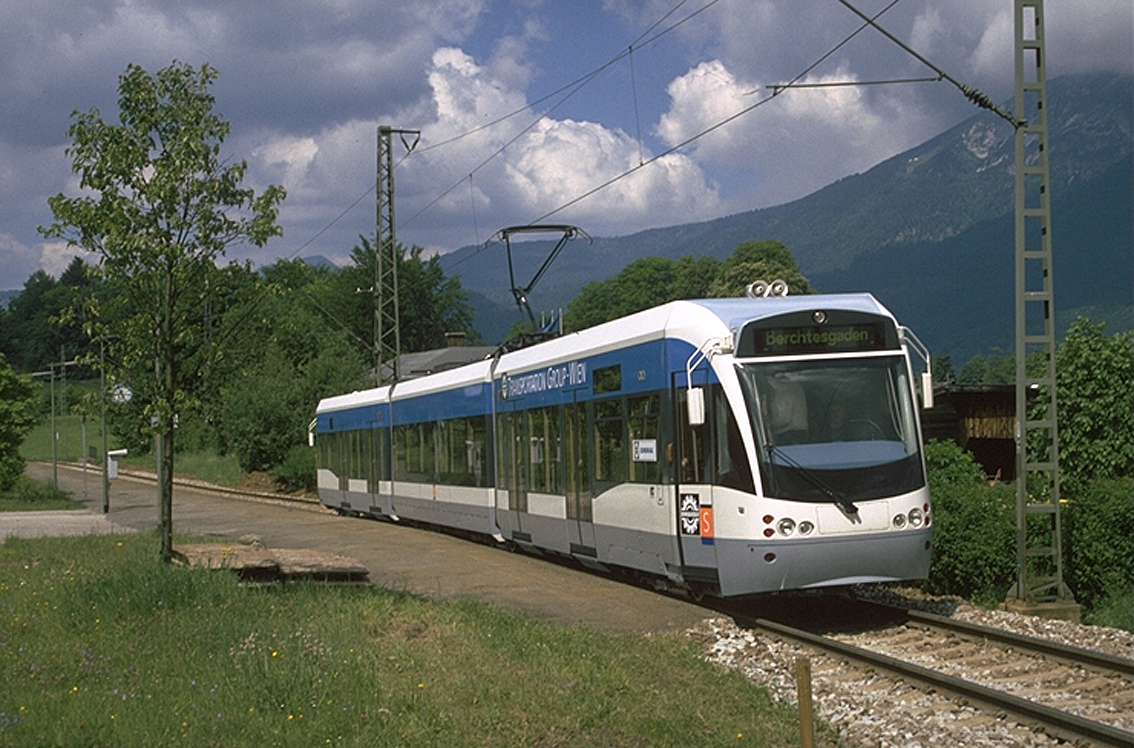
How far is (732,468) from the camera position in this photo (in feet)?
41.7

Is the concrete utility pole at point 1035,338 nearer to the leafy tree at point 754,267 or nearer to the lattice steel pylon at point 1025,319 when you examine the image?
the lattice steel pylon at point 1025,319

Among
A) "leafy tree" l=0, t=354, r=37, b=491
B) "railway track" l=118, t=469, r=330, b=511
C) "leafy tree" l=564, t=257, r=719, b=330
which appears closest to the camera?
"leafy tree" l=0, t=354, r=37, b=491

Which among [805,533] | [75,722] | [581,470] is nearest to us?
[75,722]

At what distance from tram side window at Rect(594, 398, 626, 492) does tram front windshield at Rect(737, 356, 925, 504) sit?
314 cm

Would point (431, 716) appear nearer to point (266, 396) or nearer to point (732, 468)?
point (732, 468)

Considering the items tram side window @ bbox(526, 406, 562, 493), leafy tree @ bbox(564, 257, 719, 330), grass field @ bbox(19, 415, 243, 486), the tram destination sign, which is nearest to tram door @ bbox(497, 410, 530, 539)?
tram side window @ bbox(526, 406, 562, 493)

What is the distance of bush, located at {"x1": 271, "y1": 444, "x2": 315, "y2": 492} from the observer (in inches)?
1993

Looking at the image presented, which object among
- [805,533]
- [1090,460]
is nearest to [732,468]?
[805,533]

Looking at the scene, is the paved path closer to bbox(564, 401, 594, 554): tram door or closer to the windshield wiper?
bbox(564, 401, 594, 554): tram door

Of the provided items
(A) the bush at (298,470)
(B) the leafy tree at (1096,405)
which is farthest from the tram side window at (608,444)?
(A) the bush at (298,470)

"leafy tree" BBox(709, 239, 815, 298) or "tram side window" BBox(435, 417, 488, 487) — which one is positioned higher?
"leafy tree" BBox(709, 239, 815, 298)

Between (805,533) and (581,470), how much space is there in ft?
16.9

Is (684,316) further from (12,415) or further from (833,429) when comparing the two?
(12,415)

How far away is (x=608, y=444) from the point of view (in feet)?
52.6
